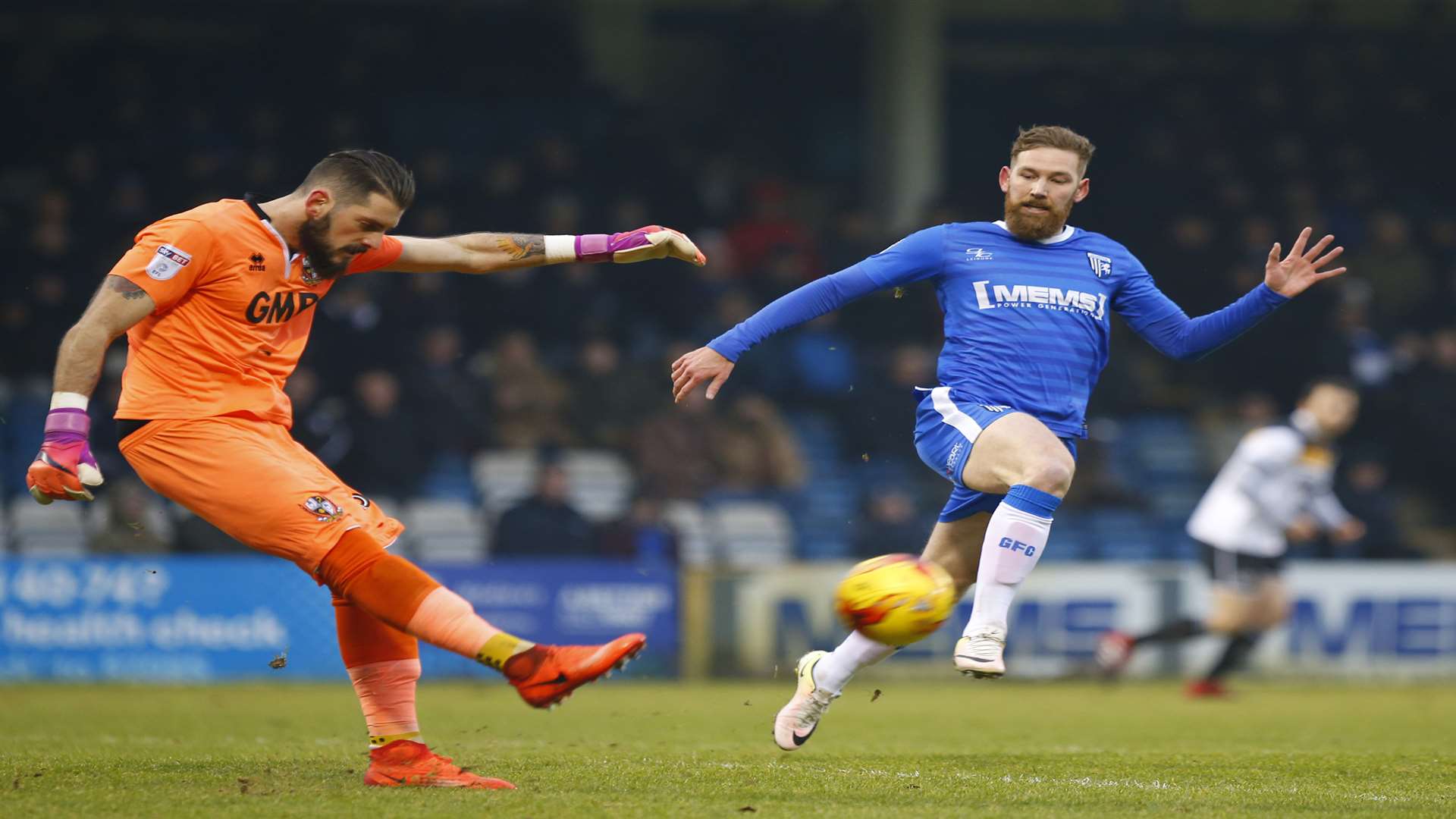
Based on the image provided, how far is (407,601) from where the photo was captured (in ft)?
17.6

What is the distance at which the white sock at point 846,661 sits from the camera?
22.1 feet

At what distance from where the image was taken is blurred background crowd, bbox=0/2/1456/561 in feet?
50.0

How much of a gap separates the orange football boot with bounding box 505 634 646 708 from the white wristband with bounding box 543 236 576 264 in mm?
1710

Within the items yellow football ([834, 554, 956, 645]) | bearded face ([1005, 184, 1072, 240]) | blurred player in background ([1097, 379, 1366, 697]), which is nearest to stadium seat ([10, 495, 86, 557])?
blurred player in background ([1097, 379, 1366, 697])

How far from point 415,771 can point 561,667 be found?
37.5 inches

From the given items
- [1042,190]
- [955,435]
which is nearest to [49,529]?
[955,435]

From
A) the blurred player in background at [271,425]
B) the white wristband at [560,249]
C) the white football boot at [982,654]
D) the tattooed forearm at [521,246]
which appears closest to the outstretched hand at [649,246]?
the white wristband at [560,249]

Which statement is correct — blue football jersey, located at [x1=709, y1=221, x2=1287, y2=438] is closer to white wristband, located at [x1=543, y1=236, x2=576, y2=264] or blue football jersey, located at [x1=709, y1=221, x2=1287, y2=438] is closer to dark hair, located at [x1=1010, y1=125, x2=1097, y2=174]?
dark hair, located at [x1=1010, y1=125, x2=1097, y2=174]

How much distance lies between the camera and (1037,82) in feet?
76.8

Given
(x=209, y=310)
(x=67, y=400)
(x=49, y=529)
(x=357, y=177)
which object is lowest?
(x=49, y=529)

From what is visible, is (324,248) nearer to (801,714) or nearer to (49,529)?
(801,714)

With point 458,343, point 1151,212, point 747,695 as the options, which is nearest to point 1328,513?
point 747,695

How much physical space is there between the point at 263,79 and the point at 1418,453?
1302 cm

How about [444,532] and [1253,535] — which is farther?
[444,532]
